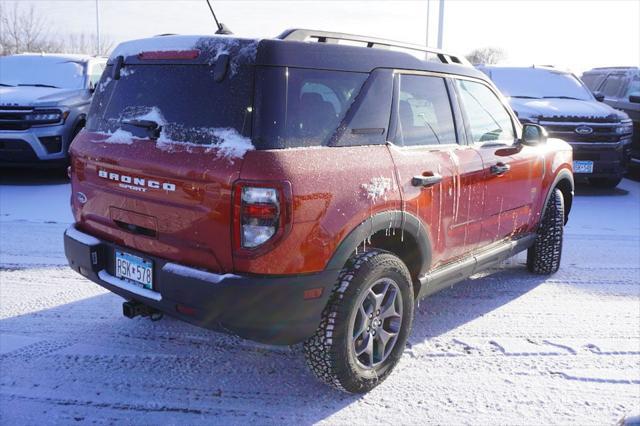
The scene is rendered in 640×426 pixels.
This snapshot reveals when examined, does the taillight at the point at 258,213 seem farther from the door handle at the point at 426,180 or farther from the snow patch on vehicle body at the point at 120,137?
the door handle at the point at 426,180

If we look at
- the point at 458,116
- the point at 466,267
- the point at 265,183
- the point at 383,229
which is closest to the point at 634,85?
the point at 458,116

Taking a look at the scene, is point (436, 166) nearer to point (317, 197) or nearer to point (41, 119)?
point (317, 197)

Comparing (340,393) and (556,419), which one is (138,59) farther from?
(556,419)

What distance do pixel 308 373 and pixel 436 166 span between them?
1434 millimetres

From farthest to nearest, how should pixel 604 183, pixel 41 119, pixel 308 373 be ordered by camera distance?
pixel 604 183 < pixel 41 119 < pixel 308 373

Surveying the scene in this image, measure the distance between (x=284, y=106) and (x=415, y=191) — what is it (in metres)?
0.98

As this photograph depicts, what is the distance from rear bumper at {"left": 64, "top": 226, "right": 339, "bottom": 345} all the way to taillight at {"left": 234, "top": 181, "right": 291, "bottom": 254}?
18 centimetres

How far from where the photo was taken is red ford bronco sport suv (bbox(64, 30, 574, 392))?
8.77ft

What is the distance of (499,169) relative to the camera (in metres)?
4.13

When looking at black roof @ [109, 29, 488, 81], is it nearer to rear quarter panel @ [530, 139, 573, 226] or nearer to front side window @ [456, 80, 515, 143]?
front side window @ [456, 80, 515, 143]

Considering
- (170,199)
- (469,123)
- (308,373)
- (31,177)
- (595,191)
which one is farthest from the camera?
(595,191)

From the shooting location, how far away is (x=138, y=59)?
3252 mm

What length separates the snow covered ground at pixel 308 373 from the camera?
117 inches

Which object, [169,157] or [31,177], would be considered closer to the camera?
[169,157]
